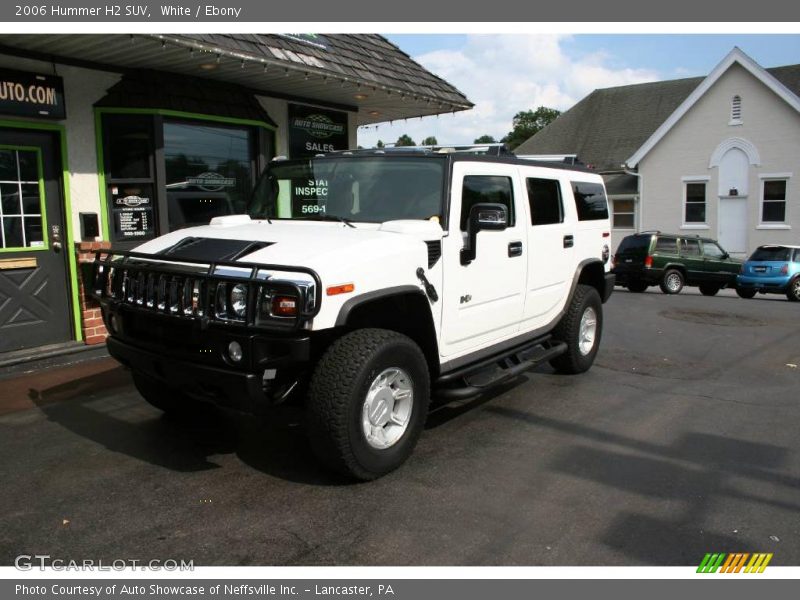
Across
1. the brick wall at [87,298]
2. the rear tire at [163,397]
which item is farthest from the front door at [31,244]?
the rear tire at [163,397]

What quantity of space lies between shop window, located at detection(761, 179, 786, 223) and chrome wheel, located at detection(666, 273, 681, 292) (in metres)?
8.90

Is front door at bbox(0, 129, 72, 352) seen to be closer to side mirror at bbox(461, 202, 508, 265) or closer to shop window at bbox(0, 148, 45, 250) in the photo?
shop window at bbox(0, 148, 45, 250)

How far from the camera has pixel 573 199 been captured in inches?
254

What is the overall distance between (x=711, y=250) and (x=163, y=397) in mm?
16785

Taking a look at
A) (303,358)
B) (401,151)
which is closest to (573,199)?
(401,151)

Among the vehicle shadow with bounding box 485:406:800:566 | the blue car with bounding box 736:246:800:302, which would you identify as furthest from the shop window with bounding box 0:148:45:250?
the blue car with bounding box 736:246:800:302

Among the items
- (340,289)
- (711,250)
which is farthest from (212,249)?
(711,250)

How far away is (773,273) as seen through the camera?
16703 mm

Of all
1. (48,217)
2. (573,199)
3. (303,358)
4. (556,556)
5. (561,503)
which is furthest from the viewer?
(48,217)

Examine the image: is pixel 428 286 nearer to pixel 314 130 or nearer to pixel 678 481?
pixel 678 481

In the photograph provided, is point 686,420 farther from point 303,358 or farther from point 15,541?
point 15,541

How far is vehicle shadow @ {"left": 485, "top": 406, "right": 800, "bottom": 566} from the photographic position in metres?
3.36

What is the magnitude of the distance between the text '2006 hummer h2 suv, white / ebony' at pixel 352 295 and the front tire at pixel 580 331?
1.87 ft

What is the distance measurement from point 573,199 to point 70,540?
5.03 meters
